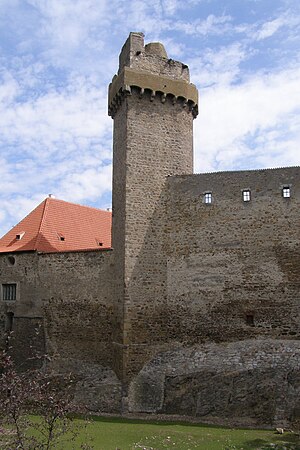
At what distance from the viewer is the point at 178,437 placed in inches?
465

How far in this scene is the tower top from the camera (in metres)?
16.5

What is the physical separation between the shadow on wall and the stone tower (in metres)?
0.76

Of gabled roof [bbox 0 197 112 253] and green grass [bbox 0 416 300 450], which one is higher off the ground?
gabled roof [bbox 0 197 112 253]

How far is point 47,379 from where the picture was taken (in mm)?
16500

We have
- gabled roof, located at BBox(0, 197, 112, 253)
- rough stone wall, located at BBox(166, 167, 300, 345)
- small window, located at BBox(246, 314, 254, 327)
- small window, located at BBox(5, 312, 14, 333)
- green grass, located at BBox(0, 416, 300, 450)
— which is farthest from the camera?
gabled roof, located at BBox(0, 197, 112, 253)

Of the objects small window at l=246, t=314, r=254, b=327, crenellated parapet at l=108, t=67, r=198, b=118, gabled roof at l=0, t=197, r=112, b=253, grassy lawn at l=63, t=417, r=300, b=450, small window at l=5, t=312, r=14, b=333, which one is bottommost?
grassy lawn at l=63, t=417, r=300, b=450

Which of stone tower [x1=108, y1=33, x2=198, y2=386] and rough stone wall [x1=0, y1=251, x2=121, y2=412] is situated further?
rough stone wall [x1=0, y1=251, x2=121, y2=412]

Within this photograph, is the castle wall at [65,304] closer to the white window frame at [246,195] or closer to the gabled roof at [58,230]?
the gabled roof at [58,230]

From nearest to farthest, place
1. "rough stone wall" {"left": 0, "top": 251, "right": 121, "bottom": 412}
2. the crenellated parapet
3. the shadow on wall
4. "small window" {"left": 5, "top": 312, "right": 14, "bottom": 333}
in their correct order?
the shadow on wall
"rough stone wall" {"left": 0, "top": 251, "right": 121, "bottom": 412}
the crenellated parapet
"small window" {"left": 5, "top": 312, "right": 14, "bottom": 333}

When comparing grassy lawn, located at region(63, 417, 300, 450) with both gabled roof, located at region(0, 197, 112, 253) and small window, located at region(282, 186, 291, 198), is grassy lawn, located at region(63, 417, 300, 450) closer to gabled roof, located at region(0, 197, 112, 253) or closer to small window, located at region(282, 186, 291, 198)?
small window, located at region(282, 186, 291, 198)

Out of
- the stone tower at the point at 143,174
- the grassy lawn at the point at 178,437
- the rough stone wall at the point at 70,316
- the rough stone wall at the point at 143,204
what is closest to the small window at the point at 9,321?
the rough stone wall at the point at 70,316

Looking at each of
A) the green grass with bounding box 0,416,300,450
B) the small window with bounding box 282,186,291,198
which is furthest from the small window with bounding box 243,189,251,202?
the green grass with bounding box 0,416,300,450

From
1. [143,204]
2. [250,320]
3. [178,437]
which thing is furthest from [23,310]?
[250,320]

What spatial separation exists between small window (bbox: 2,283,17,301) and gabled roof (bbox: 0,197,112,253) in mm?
1448
